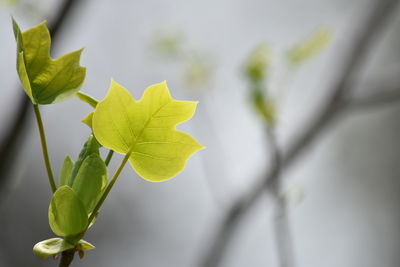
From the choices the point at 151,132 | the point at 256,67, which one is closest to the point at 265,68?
the point at 256,67

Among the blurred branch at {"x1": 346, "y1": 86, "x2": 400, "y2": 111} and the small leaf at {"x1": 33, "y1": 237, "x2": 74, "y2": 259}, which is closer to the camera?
the small leaf at {"x1": 33, "y1": 237, "x2": 74, "y2": 259}

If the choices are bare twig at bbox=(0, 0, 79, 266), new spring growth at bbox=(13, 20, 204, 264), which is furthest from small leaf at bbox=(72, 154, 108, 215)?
bare twig at bbox=(0, 0, 79, 266)

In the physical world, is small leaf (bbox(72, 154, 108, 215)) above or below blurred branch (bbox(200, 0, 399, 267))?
below

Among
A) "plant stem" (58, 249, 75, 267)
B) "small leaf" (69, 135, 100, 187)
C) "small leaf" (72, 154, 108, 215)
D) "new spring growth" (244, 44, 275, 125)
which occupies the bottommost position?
"plant stem" (58, 249, 75, 267)

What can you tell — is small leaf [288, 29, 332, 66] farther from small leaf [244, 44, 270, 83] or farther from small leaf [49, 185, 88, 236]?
small leaf [49, 185, 88, 236]

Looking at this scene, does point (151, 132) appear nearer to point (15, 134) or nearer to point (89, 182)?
point (89, 182)

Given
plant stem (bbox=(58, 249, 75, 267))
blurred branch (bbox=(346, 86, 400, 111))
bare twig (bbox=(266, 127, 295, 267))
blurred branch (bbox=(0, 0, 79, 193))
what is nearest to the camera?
plant stem (bbox=(58, 249, 75, 267))

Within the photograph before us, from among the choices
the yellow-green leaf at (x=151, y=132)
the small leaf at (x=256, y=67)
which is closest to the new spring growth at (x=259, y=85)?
the small leaf at (x=256, y=67)

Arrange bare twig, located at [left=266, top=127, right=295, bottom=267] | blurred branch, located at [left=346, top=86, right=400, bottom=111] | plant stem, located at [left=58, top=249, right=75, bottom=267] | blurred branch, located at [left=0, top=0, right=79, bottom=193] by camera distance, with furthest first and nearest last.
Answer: blurred branch, located at [left=346, top=86, right=400, bottom=111]
blurred branch, located at [left=0, top=0, right=79, bottom=193]
bare twig, located at [left=266, top=127, right=295, bottom=267]
plant stem, located at [left=58, top=249, right=75, bottom=267]
